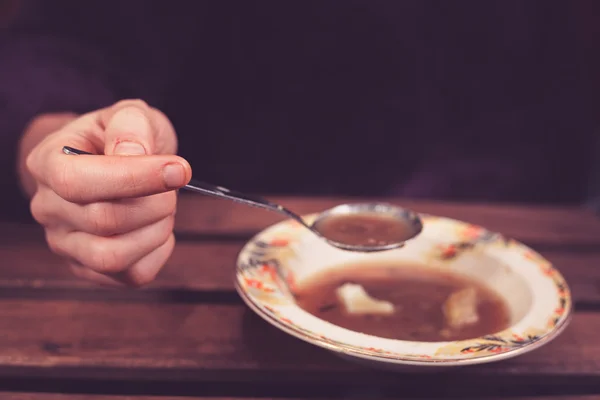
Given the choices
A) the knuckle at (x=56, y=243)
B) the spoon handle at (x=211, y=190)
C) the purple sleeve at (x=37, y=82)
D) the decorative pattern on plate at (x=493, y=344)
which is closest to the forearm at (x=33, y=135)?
the purple sleeve at (x=37, y=82)

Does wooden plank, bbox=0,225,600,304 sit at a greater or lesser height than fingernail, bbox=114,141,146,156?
lesser

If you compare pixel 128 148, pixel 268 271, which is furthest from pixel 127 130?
pixel 268 271

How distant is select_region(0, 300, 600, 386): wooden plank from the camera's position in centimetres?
57

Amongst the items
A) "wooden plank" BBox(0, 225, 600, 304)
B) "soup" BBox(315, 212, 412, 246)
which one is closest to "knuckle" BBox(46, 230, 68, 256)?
"wooden plank" BBox(0, 225, 600, 304)

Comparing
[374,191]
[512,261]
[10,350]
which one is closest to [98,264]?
[10,350]

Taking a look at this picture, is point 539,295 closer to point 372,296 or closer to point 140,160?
point 372,296

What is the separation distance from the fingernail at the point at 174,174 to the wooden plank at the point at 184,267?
269 millimetres

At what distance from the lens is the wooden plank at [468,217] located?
3.13ft

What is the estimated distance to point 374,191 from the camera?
1.58 m

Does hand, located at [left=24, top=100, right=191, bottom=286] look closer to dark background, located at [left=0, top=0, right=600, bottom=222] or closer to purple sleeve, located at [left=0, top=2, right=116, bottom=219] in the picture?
purple sleeve, located at [left=0, top=2, right=116, bottom=219]

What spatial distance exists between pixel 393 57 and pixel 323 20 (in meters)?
0.23

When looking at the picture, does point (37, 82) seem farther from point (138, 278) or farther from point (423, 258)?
point (423, 258)

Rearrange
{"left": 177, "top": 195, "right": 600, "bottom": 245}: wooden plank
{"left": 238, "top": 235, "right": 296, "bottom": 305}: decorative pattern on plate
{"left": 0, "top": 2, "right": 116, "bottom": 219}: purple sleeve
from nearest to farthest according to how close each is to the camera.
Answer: {"left": 238, "top": 235, "right": 296, "bottom": 305}: decorative pattern on plate → {"left": 177, "top": 195, "right": 600, "bottom": 245}: wooden plank → {"left": 0, "top": 2, "right": 116, "bottom": 219}: purple sleeve

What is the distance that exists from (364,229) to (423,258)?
11cm
